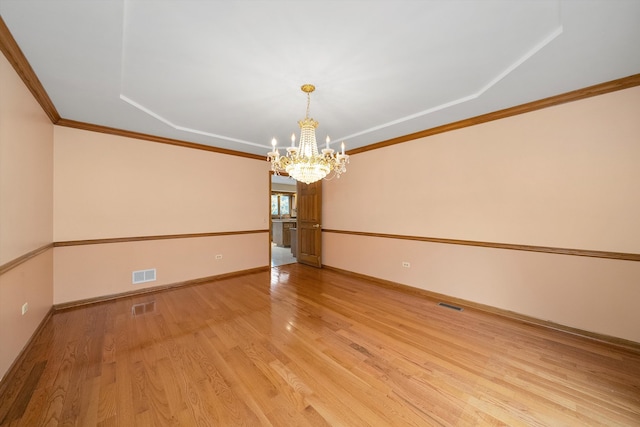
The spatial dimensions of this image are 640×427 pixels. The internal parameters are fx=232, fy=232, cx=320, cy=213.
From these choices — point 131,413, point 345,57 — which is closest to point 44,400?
point 131,413

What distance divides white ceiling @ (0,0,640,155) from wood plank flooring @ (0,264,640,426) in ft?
8.47

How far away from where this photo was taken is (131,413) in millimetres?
1533

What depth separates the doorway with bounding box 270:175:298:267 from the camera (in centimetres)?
682

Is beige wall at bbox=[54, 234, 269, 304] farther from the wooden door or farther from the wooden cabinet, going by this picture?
→ the wooden cabinet

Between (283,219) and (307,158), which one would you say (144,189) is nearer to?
(307,158)

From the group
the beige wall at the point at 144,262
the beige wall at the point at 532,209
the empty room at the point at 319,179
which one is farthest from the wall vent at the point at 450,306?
→ the beige wall at the point at 144,262

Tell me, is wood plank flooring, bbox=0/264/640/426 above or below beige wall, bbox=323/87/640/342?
below

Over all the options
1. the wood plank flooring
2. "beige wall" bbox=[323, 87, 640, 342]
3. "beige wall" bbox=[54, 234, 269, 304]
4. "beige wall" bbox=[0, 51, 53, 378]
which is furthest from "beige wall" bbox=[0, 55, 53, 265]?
"beige wall" bbox=[323, 87, 640, 342]

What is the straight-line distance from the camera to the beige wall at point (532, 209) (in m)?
2.31

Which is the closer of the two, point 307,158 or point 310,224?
point 307,158

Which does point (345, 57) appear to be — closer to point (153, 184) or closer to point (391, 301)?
point (391, 301)

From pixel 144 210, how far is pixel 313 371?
3.62 meters

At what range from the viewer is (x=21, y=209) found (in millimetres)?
2102

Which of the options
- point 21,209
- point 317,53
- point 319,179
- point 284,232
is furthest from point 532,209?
point 284,232
